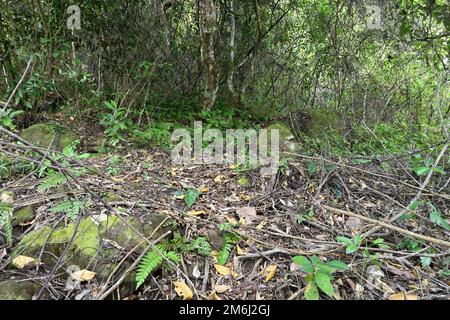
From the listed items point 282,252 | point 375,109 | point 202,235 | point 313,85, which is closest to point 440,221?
point 282,252

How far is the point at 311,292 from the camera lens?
1.75 metres

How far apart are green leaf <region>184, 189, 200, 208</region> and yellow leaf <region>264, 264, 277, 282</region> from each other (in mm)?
867

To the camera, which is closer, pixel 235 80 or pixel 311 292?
pixel 311 292

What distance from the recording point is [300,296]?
1.86 m

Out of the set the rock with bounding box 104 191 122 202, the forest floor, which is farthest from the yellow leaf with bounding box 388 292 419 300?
the rock with bounding box 104 191 122 202

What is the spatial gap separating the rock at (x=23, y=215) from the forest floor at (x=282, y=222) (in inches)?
2.1

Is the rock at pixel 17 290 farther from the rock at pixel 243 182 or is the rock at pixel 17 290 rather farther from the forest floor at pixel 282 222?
the rock at pixel 243 182

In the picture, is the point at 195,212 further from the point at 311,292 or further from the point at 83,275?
the point at 311,292

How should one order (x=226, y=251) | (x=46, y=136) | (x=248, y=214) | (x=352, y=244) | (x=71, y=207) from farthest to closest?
(x=46, y=136) → (x=248, y=214) → (x=71, y=207) → (x=226, y=251) → (x=352, y=244)

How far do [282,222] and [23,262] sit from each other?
1.81 metres

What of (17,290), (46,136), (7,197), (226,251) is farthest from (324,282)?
(46,136)

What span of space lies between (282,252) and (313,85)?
4.99 metres

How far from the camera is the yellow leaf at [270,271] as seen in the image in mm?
1993

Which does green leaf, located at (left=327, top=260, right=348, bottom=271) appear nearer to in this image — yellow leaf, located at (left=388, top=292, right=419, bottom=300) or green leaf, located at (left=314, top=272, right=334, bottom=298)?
A: green leaf, located at (left=314, top=272, right=334, bottom=298)
